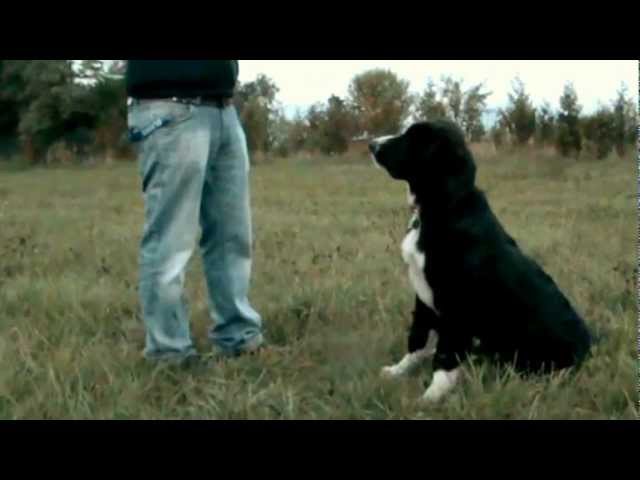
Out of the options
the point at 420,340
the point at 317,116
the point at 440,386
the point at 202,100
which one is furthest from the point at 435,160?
the point at 317,116

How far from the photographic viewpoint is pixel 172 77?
313 cm

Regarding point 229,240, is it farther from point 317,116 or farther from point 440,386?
point 317,116

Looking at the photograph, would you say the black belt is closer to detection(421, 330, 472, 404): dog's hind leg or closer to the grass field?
the grass field

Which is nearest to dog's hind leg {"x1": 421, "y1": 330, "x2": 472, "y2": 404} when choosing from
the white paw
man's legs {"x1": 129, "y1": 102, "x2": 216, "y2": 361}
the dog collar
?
the white paw

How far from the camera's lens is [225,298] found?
138 inches

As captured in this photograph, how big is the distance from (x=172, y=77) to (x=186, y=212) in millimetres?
595

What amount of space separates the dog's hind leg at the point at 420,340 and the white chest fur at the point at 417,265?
4.1 inches

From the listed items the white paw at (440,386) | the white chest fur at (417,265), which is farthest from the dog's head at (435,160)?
the white paw at (440,386)

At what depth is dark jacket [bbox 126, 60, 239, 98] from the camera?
3.13 metres

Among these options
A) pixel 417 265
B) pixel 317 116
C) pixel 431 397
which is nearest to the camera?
pixel 431 397

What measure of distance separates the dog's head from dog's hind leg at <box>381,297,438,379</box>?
1.71ft

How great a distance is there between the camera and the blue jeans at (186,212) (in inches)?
124

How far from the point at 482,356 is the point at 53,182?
11565 millimetres
